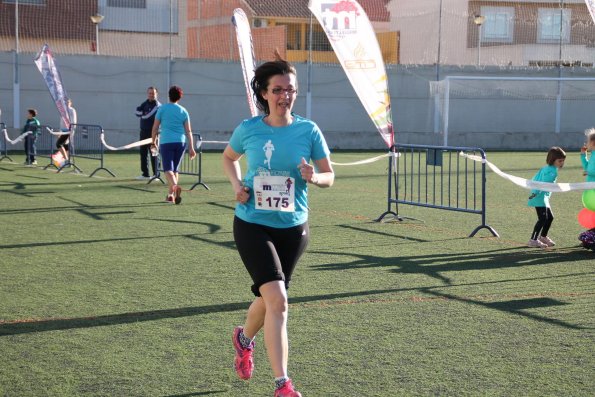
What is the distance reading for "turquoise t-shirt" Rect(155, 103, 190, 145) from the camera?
15.6 m

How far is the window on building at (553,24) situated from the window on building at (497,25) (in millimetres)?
1075

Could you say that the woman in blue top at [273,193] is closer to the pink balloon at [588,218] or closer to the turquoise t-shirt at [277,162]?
the turquoise t-shirt at [277,162]

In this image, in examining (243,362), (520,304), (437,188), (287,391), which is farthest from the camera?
(437,188)

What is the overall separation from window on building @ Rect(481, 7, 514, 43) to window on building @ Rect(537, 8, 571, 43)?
107 centimetres

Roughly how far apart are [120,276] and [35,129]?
636 inches

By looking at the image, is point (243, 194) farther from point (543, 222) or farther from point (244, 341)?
point (543, 222)

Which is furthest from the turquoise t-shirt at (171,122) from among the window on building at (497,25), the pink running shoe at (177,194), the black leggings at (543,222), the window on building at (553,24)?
the window on building at (553,24)

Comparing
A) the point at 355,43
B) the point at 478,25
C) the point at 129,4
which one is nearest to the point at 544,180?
the point at 355,43

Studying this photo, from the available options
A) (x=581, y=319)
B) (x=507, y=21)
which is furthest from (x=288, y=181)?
(x=507, y=21)

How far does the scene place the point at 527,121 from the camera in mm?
35719

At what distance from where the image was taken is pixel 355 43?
43.5 feet

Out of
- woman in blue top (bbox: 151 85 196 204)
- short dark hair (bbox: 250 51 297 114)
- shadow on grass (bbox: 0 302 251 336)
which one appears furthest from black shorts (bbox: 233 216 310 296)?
woman in blue top (bbox: 151 85 196 204)

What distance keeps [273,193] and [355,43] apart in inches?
321

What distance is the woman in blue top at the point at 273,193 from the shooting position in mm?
5375
